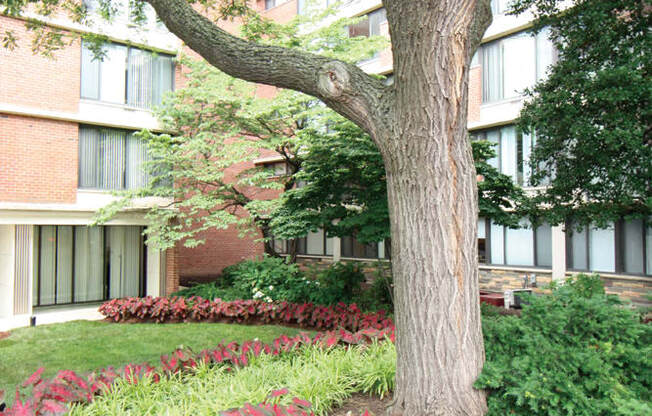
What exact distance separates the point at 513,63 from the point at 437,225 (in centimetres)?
1239

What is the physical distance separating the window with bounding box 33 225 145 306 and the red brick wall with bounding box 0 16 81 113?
12.5 feet

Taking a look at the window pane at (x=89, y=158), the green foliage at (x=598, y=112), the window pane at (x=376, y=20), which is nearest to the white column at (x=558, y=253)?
the green foliage at (x=598, y=112)

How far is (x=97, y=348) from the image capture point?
377 inches

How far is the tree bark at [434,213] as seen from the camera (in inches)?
154

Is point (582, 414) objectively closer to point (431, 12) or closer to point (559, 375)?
point (559, 375)

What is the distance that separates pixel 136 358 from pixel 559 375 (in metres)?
7.25

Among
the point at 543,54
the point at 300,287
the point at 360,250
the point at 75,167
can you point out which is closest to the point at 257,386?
the point at 300,287

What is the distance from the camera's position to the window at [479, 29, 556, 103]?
13.9 metres

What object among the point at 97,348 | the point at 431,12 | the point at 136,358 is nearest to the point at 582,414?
the point at 431,12

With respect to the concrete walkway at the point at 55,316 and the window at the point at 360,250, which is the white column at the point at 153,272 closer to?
the concrete walkway at the point at 55,316

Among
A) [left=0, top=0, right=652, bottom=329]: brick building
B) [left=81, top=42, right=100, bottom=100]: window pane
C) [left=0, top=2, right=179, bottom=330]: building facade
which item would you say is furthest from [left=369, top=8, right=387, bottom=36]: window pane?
[left=81, top=42, right=100, bottom=100]: window pane

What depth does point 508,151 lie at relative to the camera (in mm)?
14688

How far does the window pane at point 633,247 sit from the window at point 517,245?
193 centimetres

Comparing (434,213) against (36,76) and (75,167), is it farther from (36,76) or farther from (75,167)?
(36,76)
